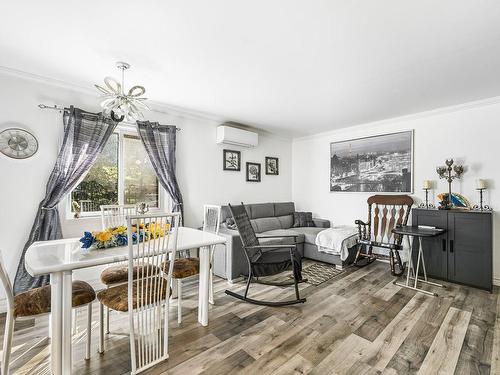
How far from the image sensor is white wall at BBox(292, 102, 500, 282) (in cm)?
346

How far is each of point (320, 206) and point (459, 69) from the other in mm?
3360

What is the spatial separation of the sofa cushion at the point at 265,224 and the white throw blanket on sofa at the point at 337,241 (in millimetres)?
945

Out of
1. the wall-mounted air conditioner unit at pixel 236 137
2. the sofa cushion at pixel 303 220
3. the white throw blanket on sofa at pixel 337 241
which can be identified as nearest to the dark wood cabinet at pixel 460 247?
the white throw blanket on sofa at pixel 337 241

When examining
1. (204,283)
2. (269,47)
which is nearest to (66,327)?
(204,283)

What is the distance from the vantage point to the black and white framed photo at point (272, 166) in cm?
554

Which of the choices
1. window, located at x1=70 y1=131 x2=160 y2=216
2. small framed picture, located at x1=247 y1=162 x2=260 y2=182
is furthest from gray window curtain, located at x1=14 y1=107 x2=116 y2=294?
small framed picture, located at x1=247 y1=162 x2=260 y2=182

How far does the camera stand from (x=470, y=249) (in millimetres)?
3295

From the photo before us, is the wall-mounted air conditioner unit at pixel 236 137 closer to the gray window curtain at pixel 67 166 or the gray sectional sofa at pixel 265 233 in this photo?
the gray sectional sofa at pixel 265 233

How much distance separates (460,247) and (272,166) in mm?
3454

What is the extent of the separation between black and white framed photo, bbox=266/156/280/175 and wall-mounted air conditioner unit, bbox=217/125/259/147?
2.29 feet

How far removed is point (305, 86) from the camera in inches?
122

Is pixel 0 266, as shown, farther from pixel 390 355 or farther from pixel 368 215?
pixel 368 215

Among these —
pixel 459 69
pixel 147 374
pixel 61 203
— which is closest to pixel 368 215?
pixel 459 69

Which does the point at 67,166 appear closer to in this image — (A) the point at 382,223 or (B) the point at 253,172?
(B) the point at 253,172
